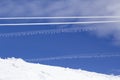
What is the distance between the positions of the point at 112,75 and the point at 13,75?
2034 cm

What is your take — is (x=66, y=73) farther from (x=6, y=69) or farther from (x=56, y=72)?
(x=6, y=69)

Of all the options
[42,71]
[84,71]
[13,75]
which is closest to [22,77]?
[13,75]

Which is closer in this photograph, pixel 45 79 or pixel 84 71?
pixel 45 79

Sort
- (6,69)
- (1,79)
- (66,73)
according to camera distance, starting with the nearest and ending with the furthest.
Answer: (1,79) < (6,69) < (66,73)

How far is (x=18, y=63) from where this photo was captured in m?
63.5

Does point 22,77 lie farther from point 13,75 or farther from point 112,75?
point 112,75

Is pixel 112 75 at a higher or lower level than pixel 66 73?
lower

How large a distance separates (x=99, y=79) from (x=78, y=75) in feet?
10.6

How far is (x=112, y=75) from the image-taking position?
71500mm

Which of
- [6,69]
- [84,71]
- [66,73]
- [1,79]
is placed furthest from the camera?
[84,71]

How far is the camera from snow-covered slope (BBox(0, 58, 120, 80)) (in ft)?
187

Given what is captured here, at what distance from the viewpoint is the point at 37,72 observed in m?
59.8

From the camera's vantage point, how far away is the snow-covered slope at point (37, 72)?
56.9m

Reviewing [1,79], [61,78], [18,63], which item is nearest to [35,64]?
[18,63]
